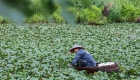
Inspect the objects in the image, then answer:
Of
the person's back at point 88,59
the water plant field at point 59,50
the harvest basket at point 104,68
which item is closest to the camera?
the water plant field at point 59,50

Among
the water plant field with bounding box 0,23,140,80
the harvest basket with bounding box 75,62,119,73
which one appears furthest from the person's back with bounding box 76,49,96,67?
the water plant field with bounding box 0,23,140,80

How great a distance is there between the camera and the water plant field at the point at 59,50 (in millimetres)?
6099

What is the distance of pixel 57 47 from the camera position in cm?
925

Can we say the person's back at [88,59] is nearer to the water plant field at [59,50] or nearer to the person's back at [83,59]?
the person's back at [83,59]

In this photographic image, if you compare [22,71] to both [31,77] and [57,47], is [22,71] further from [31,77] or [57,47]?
[57,47]

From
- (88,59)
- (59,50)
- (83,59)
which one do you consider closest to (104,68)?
(88,59)

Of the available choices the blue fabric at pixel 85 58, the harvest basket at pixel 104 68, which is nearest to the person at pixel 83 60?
the blue fabric at pixel 85 58

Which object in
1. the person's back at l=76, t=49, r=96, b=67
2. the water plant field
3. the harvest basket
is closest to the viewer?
the water plant field

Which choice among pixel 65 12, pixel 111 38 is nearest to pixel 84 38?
pixel 111 38

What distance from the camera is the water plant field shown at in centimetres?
610

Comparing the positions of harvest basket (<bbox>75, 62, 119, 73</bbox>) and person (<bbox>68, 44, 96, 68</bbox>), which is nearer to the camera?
harvest basket (<bbox>75, 62, 119, 73</bbox>)

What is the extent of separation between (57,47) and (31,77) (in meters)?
3.50

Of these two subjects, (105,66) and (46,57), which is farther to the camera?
(46,57)

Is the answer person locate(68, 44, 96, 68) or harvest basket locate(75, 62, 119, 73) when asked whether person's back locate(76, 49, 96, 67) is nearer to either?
person locate(68, 44, 96, 68)
